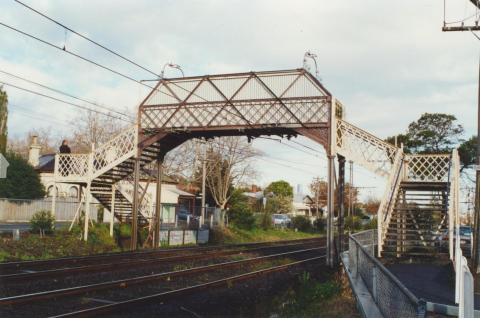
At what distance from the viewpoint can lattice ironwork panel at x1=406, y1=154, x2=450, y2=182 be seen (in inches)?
770

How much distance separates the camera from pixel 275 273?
643 inches

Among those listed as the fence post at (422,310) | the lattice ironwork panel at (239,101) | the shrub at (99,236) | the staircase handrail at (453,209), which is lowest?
the shrub at (99,236)

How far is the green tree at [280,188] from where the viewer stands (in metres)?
98.0

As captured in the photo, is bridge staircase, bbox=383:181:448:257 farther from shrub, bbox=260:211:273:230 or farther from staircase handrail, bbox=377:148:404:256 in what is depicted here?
shrub, bbox=260:211:273:230

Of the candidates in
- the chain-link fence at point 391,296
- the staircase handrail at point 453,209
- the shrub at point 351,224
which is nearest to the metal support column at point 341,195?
the staircase handrail at point 453,209

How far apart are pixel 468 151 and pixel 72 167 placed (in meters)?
39.9

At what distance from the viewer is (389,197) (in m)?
17.2

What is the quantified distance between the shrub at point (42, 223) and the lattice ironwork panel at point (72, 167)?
1.94 m

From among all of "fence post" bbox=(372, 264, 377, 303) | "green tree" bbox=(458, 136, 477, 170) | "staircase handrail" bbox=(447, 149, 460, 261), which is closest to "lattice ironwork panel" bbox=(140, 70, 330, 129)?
"staircase handrail" bbox=(447, 149, 460, 261)

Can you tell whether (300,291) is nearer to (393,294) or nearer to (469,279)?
(393,294)

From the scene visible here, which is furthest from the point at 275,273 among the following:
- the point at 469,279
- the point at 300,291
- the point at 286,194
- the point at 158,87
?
the point at 286,194

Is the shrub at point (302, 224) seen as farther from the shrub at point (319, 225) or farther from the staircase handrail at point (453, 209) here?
the staircase handrail at point (453, 209)

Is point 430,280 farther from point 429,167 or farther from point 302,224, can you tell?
point 302,224

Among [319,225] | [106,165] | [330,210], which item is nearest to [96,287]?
[330,210]
